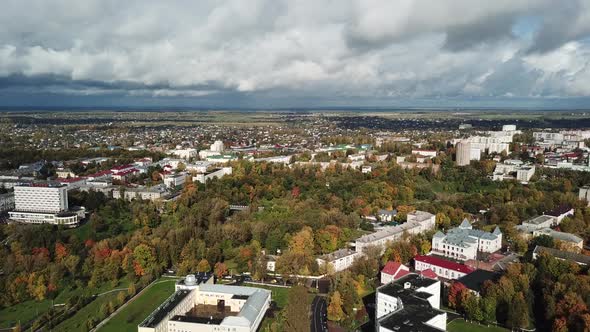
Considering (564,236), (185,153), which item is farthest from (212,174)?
(564,236)

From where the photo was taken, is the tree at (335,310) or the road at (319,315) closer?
the road at (319,315)

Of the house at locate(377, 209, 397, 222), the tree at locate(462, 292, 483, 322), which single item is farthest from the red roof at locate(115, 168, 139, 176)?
the tree at locate(462, 292, 483, 322)

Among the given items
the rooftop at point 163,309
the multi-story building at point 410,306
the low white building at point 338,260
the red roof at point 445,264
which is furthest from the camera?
the low white building at point 338,260

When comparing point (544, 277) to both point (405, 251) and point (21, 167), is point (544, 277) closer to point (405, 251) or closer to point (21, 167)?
point (405, 251)

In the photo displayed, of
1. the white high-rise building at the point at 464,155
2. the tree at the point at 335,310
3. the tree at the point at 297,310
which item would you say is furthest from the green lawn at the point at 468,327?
the white high-rise building at the point at 464,155

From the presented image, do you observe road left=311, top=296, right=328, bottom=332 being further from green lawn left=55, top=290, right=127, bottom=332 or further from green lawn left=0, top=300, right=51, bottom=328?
green lawn left=0, top=300, right=51, bottom=328

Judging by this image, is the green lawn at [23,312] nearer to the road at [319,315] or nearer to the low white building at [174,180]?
the road at [319,315]
